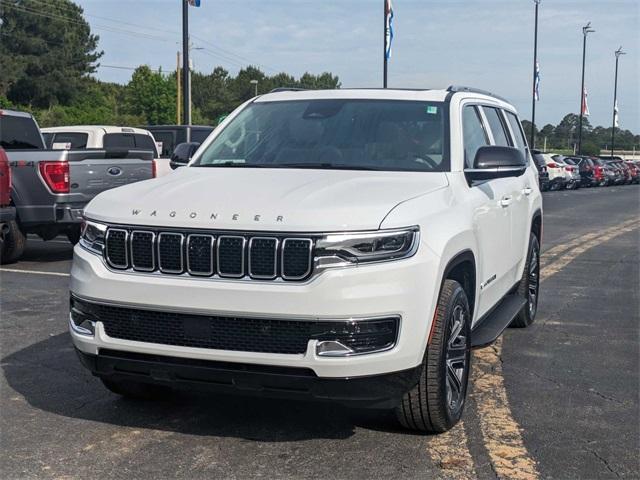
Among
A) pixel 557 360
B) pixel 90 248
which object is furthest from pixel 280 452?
pixel 557 360

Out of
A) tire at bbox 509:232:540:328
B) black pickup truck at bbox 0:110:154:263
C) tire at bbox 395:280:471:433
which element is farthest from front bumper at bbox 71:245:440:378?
black pickup truck at bbox 0:110:154:263

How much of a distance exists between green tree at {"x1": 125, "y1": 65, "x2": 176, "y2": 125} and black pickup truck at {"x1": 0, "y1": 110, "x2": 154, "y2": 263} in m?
69.3

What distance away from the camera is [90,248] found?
14.4 ft

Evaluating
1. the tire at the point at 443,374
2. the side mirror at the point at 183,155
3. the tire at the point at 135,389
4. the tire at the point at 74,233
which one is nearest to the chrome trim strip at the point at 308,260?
the tire at the point at 443,374

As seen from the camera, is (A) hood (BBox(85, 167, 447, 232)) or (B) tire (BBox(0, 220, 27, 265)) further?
(B) tire (BBox(0, 220, 27, 265))

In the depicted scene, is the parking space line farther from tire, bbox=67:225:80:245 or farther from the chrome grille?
the chrome grille

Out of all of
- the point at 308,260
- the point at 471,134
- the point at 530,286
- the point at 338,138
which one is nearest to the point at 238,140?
the point at 338,138

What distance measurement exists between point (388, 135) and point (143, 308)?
2.03m

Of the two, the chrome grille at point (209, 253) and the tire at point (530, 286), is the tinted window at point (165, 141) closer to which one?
the tire at point (530, 286)

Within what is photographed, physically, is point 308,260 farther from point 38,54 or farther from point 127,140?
point 38,54

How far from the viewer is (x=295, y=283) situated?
3850 mm

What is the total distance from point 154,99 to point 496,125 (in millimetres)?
76392

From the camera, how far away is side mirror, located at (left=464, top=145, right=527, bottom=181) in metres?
4.99

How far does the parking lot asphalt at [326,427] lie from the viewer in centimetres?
407
